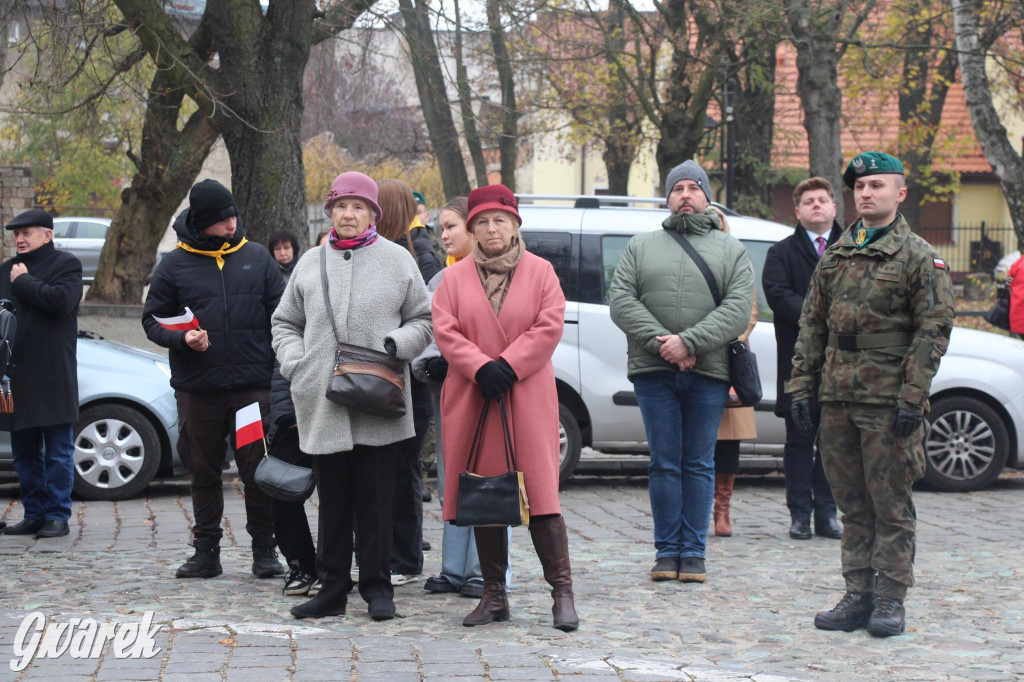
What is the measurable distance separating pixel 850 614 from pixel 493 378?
1.81 m

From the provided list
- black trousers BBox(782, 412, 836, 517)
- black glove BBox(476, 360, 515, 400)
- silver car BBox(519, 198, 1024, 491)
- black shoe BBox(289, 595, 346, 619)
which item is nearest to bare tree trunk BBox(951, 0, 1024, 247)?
silver car BBox(519, 198, 1024, 491)

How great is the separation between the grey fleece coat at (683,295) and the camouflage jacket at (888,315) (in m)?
0.91

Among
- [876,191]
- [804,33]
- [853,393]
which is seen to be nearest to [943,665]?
[853,393]

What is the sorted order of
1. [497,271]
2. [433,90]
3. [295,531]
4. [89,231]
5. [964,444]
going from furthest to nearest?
[89,231]
[433,90]
[964,444]
[295,531]
[497,271]

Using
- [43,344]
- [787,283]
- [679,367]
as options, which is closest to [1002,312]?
[787,283]

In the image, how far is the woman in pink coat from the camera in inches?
210

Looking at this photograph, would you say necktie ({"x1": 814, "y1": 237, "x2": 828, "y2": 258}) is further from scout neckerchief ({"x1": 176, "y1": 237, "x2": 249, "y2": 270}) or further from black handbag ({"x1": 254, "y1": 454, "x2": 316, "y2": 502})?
black handbag ({"x1": 254, "y1": 454, "x2": 316, "y2": 502})

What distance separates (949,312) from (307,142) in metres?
42.1

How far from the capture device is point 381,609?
5480 mm

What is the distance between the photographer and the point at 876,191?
536cm

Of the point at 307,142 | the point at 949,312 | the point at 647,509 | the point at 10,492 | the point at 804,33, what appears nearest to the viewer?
the point at 949,312

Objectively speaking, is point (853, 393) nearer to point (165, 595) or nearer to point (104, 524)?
point (165, 595)

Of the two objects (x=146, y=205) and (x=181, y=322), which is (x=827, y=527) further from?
(x=146, y=205)

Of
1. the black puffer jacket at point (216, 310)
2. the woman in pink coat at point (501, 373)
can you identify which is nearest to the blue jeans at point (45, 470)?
the black puffer jacket at point (216, 310)
